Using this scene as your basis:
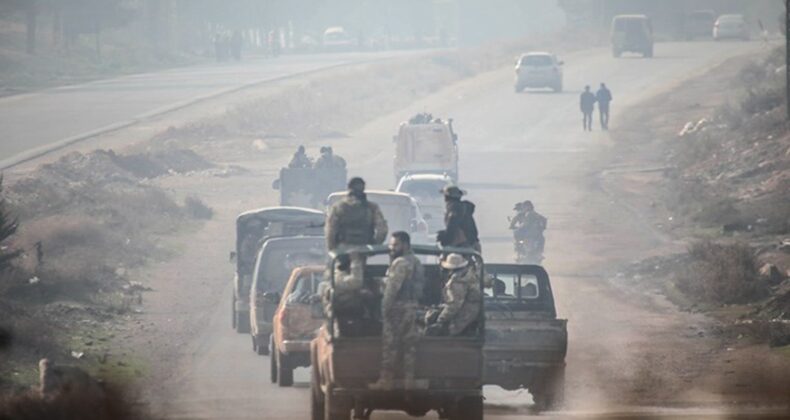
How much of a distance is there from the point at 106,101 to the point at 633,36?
29.5 meters

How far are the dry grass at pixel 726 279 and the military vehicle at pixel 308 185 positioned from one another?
8667mm

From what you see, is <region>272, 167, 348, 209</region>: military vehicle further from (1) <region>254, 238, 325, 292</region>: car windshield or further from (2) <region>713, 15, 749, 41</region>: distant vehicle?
(2) <region>713, 15, 749, 41</region>: distant vehicle

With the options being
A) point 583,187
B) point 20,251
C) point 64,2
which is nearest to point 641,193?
point 583,187

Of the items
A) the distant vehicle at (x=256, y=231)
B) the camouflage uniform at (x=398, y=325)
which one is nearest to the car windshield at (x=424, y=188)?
the distant vehicle at (x=256, y=231)

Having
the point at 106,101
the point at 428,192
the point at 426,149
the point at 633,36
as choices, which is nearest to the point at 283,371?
the point at 428,192

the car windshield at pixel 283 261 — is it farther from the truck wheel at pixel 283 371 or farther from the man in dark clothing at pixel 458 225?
the man in dark clothing at pixel 458 225

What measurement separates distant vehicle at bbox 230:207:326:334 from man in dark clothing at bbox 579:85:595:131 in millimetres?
34846

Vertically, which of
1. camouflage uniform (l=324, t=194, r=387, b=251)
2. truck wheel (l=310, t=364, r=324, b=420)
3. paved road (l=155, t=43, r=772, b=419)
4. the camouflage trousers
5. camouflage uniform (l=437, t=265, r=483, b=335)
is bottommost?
paved road (l=155, t=43, r=772, b=419)

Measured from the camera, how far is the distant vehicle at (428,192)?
114 feet

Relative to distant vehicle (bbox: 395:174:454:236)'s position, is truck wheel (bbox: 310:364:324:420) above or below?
above

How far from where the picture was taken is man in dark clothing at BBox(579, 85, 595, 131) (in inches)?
2379

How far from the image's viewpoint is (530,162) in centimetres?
5438

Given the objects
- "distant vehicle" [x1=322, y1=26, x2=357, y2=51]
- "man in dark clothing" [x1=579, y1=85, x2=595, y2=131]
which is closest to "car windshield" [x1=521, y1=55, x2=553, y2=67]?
"man in dark clothing" [x1=579, y1=85, x2=595, y2=131]

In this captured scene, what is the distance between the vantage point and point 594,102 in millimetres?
61469
